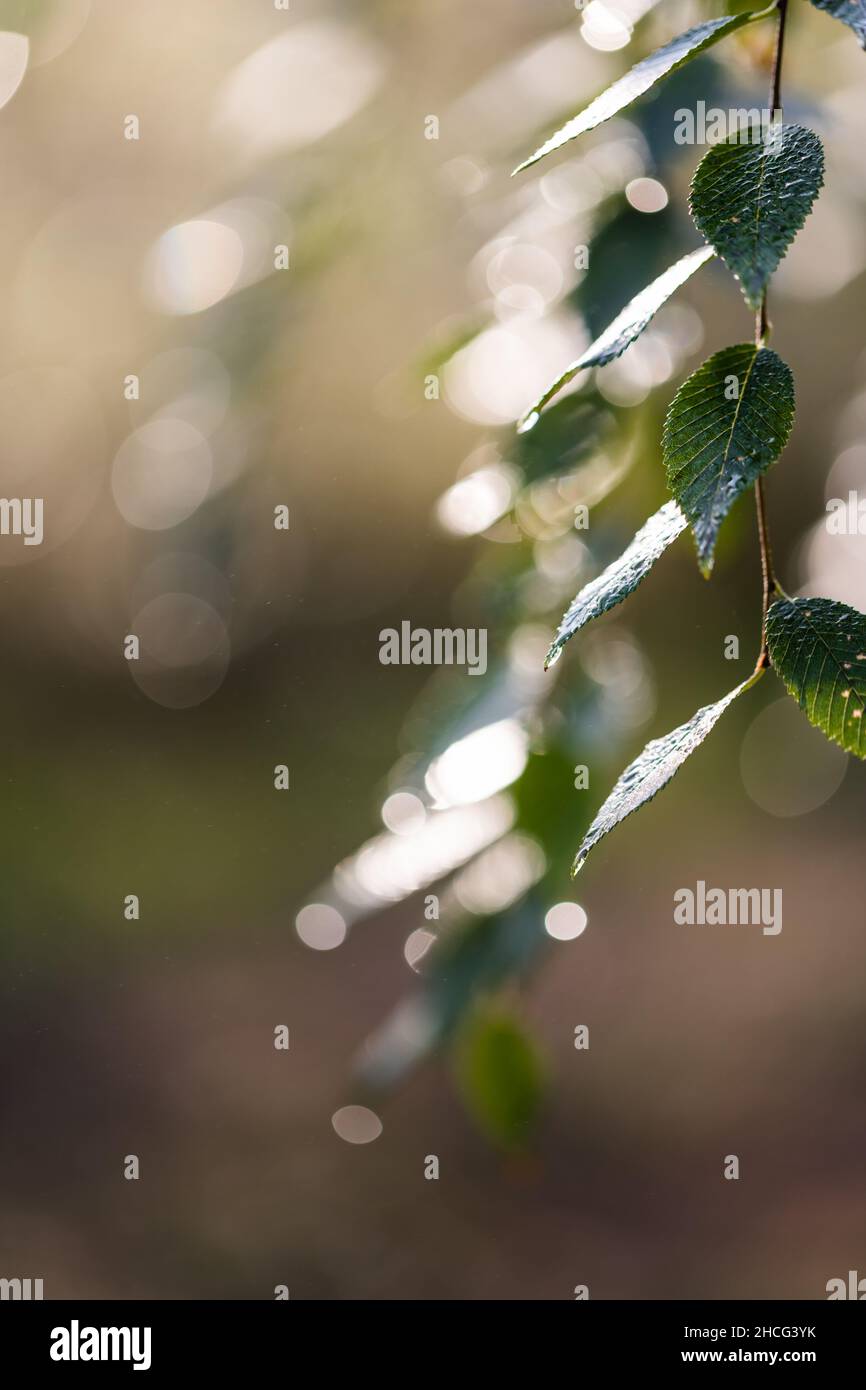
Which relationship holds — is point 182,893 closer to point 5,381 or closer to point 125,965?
point 125,965

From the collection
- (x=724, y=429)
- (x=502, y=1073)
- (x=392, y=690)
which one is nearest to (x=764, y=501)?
(x=724, y=429)

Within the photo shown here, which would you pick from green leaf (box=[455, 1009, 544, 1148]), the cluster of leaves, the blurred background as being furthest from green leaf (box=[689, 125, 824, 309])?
green leaf (box=[455, 1009, 544, 1148])

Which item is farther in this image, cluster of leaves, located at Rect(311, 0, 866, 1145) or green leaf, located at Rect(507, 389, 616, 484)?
green leaf, located at Rect(507, 389, 616, 484)

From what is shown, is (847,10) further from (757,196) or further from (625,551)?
(625,551)

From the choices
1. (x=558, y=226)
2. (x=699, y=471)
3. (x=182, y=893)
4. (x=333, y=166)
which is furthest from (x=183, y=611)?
(x=699, y=471)

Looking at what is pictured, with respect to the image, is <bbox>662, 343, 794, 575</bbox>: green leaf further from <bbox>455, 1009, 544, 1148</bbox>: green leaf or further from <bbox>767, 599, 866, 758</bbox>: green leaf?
<bbox>455, 1009, 544, 1148</bbox>: green leaf

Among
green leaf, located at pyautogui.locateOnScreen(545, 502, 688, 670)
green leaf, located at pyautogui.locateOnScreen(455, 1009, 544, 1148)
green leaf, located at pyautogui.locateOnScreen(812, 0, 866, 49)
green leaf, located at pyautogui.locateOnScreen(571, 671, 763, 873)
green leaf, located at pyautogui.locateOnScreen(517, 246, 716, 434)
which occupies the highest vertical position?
→ green leaf, located at pyautogui.locateOnScreen(812, 0, 866, 49)
